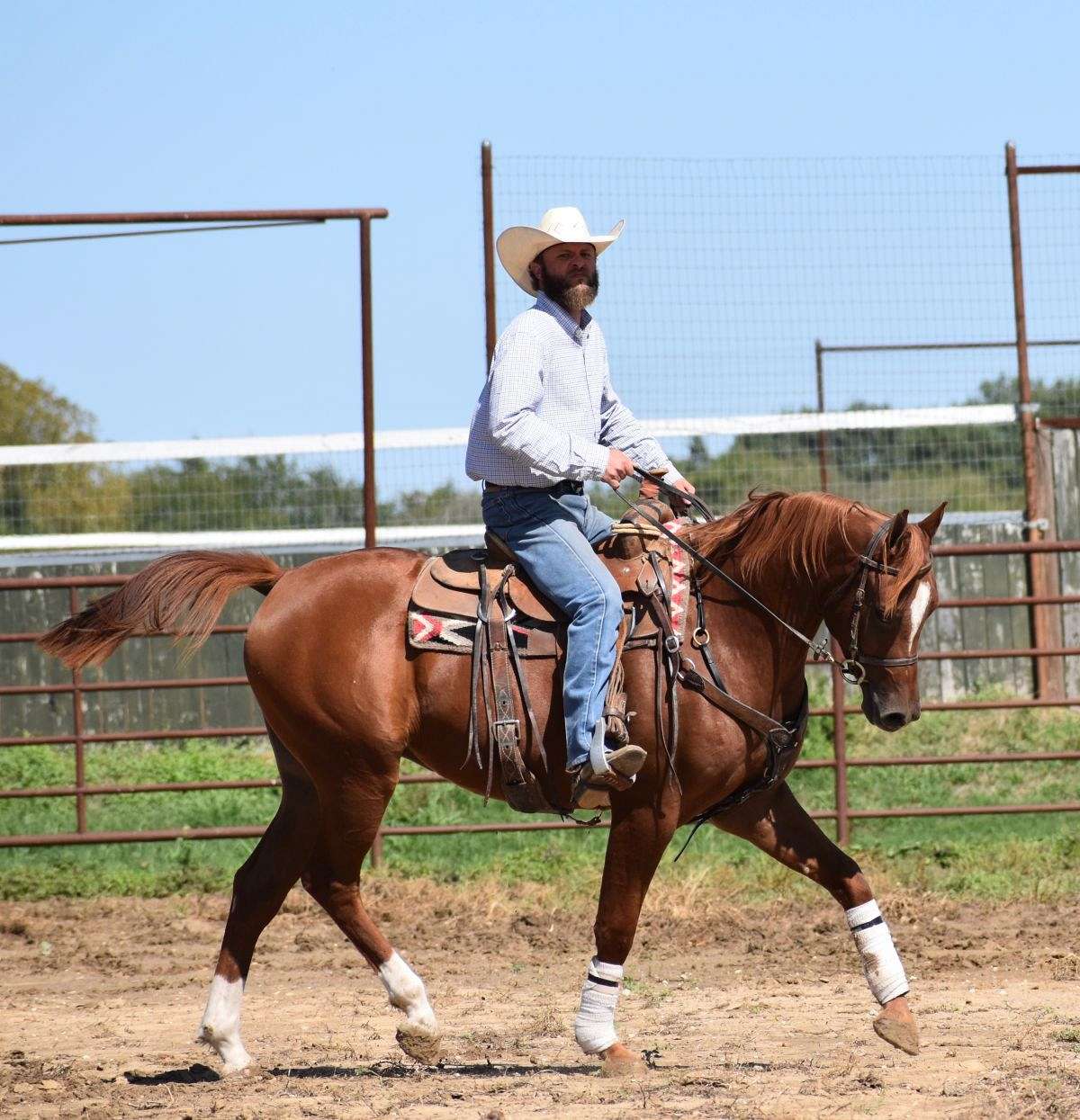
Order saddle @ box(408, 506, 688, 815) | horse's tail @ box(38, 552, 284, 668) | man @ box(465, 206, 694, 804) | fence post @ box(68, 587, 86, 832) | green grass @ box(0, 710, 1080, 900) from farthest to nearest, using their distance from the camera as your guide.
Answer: fence post @ box(68, 587, 86, 832)
green grass @ box(0, 710, 1080, 900)
horse's tail @ box(38, 552, 284, 668)
saddle @ box(408, 506, 688, 815)
man @ box(465, 206, 694, 804)

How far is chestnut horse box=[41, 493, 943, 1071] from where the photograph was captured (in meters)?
4.91

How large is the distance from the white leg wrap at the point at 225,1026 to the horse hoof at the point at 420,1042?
550 millimetres

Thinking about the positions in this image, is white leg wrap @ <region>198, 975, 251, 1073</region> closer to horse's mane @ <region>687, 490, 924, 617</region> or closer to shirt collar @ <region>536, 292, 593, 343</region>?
horse's mane @ <region>687, 490, 924, 617</region>

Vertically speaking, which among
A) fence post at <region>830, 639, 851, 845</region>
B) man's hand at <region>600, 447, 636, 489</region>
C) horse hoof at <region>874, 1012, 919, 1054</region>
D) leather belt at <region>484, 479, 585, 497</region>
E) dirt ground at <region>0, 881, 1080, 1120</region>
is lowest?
dirt ground at <region>0, 881, 1080, 1120</region>

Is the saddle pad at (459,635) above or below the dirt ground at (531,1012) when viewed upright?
above

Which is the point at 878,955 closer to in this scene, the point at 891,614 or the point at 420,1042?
the point at 891,614

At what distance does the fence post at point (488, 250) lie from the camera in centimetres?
867

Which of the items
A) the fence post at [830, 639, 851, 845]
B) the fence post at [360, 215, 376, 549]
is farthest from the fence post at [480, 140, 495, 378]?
the fence post at [830, 639, 851, 845]

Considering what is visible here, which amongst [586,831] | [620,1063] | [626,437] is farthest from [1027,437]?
[620,1063]

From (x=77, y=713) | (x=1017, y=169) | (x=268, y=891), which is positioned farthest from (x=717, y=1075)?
(x=1017, y=169)

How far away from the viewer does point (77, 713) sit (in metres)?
8.84

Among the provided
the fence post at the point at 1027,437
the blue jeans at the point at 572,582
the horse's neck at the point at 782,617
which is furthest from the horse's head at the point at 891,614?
the fence post at the point at 1027,437

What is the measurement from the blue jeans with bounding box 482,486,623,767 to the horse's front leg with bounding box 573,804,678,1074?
0.32 meters

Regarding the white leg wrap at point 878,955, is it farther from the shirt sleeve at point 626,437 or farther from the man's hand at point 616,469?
the shirt sleeve at point 626,437
